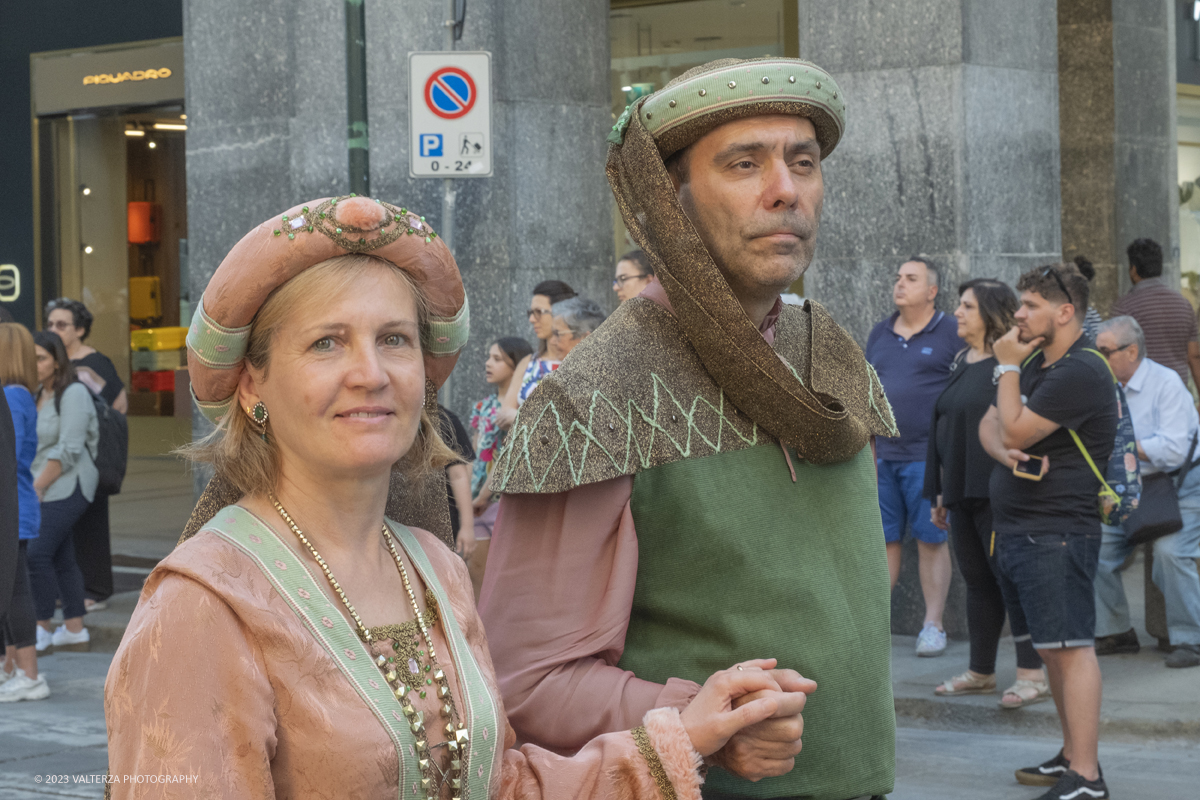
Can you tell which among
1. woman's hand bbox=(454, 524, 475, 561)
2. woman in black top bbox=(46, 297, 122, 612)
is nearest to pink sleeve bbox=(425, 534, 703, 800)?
woman's hand bbox=(454, 524, 475, 561)

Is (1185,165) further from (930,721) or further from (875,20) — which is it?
(930,721)

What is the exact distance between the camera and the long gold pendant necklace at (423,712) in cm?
182

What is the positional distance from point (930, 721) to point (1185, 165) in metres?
6.64

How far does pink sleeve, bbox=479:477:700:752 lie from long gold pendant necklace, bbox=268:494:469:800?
222mm

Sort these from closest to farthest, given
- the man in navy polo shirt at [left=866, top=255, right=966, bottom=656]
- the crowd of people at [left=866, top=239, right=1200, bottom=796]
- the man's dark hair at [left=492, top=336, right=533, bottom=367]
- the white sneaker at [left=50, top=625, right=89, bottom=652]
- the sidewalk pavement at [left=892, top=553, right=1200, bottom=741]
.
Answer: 1. the crowd of people at [left=866, top=239, right=1200, bottom=796]
2. the sidewalk pavement at [left=892, top=553, right=1200, bottom=741]
3. the man in navy polo shirt at [left=866, top=255, right=966, bottom=656]
4. the man's dark hair at [left=492, top=336, right=533, bottom=367]
5. the white sneaker at [left=50, top=625, right=89, bottom=652]

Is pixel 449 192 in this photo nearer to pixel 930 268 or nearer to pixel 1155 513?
pixel 930 268

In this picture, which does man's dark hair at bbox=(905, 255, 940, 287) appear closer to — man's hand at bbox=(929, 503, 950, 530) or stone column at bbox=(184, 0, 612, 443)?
man's hand at bbox=(929, 503, 950, 530)

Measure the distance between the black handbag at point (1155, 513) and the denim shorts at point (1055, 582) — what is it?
65.5 inches

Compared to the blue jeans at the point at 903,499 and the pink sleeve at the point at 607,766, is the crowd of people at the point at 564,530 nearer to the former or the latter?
the pink sleeve at the point at 607,766

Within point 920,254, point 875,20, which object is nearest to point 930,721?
point 920,254

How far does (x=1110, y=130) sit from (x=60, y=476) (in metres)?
7.57

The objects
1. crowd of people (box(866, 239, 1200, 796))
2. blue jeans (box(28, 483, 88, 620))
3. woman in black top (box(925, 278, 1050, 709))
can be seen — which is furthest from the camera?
blue jeans (box(28, 483, 88, 620))

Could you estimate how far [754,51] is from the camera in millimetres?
11062

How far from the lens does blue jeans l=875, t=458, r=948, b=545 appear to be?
7582 millimetres
